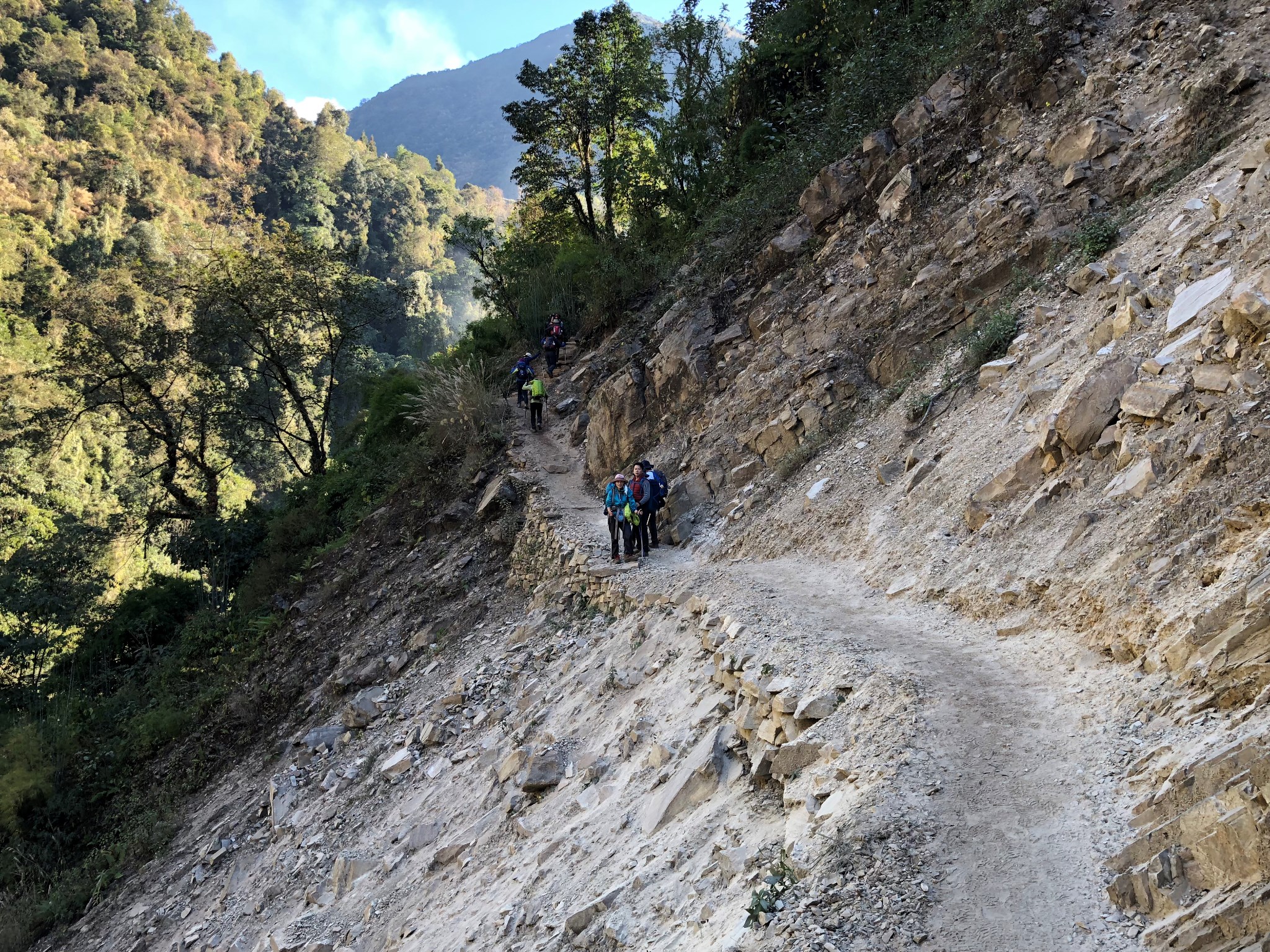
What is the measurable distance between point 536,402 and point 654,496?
671 cm

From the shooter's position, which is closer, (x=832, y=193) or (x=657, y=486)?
(x=657, y=486)

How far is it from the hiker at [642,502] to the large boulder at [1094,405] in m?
5.15

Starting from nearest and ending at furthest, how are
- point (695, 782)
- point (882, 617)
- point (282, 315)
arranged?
point (695, 782) → point (882, 617) → point (282, 315)

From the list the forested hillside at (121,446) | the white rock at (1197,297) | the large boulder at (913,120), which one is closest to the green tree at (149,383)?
the forested hillside at (121,446)

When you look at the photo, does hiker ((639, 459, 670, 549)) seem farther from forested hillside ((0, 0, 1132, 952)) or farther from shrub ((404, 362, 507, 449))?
shrub ((404, 362, 507, 449))

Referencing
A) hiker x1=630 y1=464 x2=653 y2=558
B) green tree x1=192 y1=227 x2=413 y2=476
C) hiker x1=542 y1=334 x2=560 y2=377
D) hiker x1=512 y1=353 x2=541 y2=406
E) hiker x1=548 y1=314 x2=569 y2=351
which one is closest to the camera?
hiker x1=630 y1=464 x2=653 y2=558

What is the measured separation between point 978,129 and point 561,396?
933 cm

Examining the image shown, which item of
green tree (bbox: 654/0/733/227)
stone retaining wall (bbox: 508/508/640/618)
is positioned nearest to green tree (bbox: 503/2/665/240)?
green tree (bbox: 654/0/733/227)

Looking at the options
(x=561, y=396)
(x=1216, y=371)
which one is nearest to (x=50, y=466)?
(x=561, y=396)

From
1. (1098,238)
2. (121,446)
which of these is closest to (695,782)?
(1098,238)

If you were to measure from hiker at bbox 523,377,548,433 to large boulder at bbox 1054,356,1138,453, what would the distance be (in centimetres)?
1129

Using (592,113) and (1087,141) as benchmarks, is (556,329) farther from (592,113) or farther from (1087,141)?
(1087,141)

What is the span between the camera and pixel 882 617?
6.95 m

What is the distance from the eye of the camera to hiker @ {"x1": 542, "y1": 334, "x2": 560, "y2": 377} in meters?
19.3
